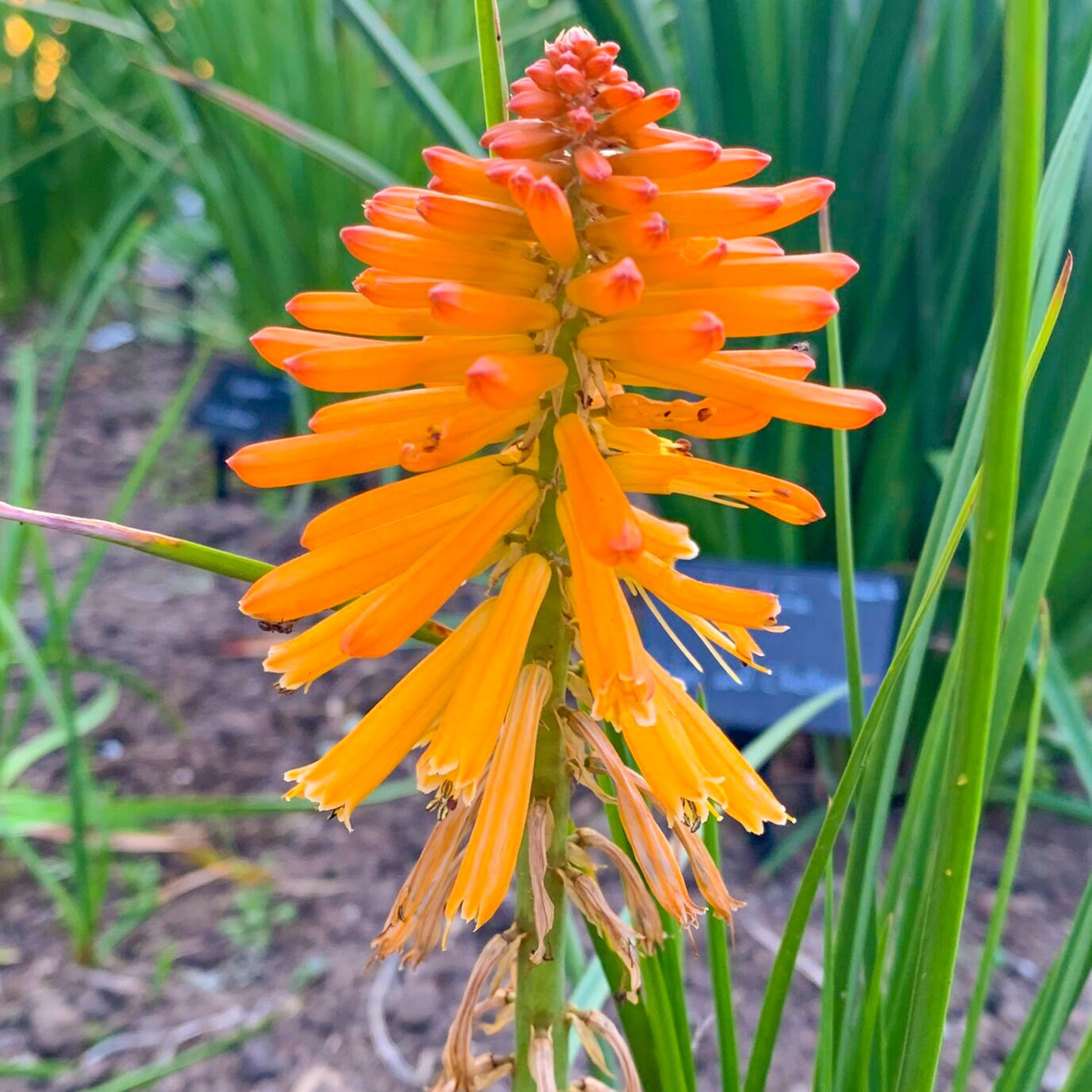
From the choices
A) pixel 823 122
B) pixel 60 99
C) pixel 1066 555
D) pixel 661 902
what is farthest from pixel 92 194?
pixel 661 902

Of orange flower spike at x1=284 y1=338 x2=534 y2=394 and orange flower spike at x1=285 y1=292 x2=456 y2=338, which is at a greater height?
orange flower spike at x1=285 y1=292 x2=456 y2=338

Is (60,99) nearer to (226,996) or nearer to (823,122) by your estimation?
(823,122)

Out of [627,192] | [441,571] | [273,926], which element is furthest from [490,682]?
[273,926]

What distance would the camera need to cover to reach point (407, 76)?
3.44ft

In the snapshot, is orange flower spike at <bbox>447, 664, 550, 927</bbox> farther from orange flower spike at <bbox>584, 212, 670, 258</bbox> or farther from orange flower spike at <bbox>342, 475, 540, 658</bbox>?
orange flower spike at <bbox>584, 212, 670, 258</bbox>

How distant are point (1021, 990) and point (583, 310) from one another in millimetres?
1251

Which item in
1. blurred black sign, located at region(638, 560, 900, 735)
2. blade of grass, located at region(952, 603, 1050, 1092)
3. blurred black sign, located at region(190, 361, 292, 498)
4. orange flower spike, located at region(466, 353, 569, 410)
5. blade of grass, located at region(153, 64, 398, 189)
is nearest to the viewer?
orange flower spike, located at region(466, 353, 569, 410)

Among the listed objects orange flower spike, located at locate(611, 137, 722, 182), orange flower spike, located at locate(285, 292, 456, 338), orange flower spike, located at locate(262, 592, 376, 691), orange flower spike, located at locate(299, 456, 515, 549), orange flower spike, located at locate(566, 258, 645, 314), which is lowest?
orange flower spike, located at locate(262, 592, 376, 691)

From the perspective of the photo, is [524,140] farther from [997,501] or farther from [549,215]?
[997,501]

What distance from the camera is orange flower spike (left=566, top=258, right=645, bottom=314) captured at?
1.51 feet

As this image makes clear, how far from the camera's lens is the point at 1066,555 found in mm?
1401

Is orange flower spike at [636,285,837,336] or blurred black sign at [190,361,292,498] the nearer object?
orange flower spike at [636,285,837,336]

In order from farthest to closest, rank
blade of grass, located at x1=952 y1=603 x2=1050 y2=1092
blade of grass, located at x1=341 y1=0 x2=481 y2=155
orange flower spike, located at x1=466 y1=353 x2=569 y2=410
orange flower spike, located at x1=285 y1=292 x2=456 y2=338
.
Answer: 1. blade of grass, located at x1=341 y1=0 x2=481 y2=155
2. blade of grass, located at x1=952 y1=603 x2=1050 y2=1092
3. orange flower spike, located at x1=285 y1=292 x2=456 y2=338
4. orange flower spike, located at x1=466 y1=353 x2=569 y2=410

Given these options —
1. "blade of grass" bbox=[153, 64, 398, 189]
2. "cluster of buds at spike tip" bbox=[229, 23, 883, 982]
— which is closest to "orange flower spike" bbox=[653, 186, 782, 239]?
"cluster of buds at spike tip" bbox=[229, 23, 883, 982]
